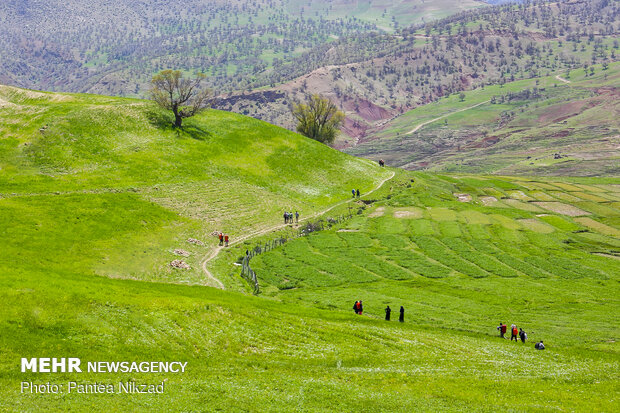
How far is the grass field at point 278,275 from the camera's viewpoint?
120 ft

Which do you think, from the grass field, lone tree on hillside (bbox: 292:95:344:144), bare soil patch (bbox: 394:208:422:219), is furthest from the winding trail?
lone tree on hillside (bbox: 292:95:344:144)

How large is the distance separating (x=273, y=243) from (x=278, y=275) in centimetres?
1515

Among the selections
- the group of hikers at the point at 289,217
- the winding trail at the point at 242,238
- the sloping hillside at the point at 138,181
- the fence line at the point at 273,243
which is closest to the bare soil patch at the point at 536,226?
the winding trail at the point at 242,238

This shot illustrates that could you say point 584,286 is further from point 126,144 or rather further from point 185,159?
point 126,144

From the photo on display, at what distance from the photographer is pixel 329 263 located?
85.6m

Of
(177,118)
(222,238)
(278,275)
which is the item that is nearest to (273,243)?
(222,238)

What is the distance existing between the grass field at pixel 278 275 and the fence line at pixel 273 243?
1.90 m

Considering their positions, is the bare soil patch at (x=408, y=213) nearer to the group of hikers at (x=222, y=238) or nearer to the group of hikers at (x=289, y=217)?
the group of hikers at (x=289, y=217)

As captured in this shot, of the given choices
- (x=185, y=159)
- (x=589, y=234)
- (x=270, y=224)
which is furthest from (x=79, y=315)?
(x=589, y=234)

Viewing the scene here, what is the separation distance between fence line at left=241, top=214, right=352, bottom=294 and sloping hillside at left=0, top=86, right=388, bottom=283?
713cm

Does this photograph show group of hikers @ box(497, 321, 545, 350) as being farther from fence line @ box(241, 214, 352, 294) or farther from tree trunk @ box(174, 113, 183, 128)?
tree trunk @ box(174, 113, 183, 128)

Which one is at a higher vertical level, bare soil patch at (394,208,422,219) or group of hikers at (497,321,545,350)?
bare soil patch at (394,208,422,219)

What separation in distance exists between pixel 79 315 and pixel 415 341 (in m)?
33.7

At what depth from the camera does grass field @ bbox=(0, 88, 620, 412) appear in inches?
1436
